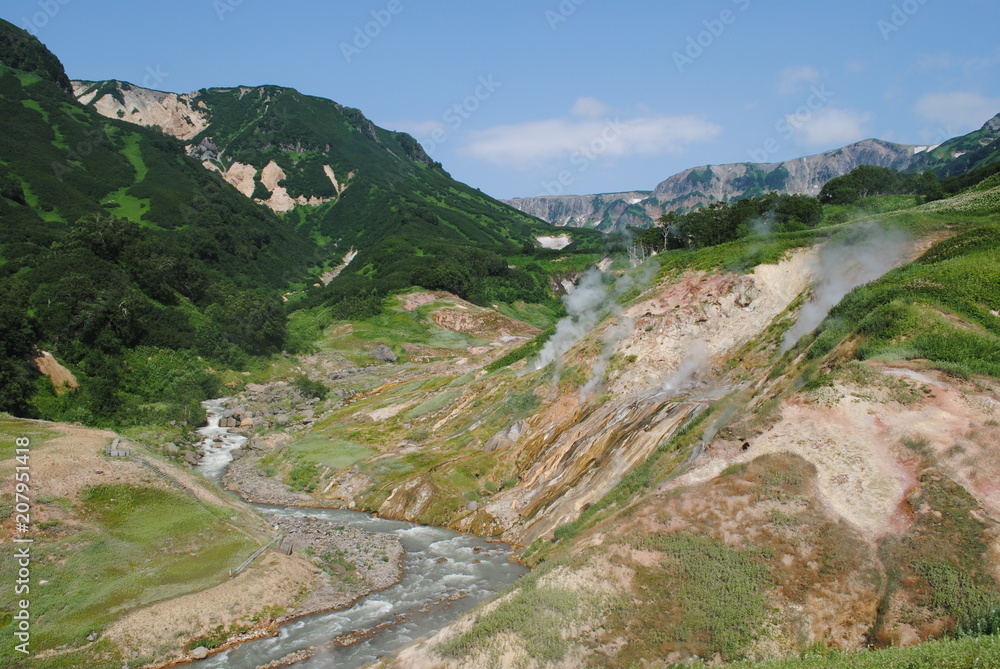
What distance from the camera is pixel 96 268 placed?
6412cm

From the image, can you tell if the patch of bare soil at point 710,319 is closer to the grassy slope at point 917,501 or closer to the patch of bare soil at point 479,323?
the grassy slope at point 917,501

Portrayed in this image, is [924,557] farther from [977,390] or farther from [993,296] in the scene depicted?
[993,296]

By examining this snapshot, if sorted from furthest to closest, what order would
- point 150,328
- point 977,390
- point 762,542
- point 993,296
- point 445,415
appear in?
point 150,328 < point 445,415 < point 993,296 < point 977,390 < point 762,542

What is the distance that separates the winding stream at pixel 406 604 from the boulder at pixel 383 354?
50391mm

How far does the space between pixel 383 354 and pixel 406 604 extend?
206ft

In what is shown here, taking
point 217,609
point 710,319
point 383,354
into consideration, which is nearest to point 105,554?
point 217,609

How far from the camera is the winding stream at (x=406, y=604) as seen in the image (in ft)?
58.3

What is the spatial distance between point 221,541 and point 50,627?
642 centimetres

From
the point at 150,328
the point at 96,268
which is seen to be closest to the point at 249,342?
the point at 150,328

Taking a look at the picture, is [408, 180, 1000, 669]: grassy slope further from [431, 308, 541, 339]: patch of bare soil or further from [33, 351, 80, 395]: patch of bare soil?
[431, 308, 541, 339]: patch of bare soil

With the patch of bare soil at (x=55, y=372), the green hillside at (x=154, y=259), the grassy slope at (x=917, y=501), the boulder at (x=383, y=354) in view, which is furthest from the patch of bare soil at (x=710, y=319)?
the boulder at (x=383, y=354)

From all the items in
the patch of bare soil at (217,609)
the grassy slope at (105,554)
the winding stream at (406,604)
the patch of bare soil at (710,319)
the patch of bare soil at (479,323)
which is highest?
the patch of bare soil at (479,323)

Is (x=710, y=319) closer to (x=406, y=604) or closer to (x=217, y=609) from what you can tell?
(x=406, y=604)

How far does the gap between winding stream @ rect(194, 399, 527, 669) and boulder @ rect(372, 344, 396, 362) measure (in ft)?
165
